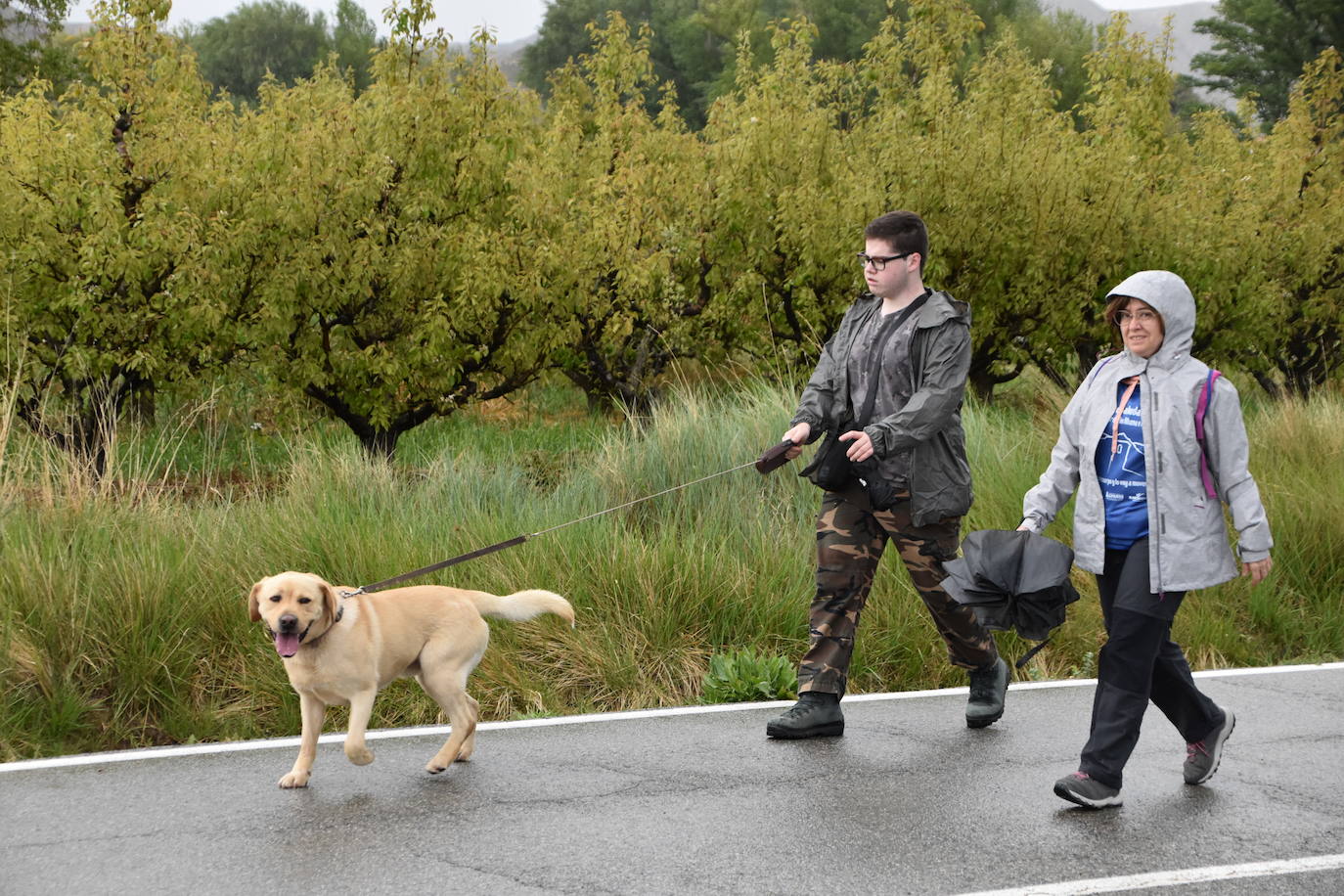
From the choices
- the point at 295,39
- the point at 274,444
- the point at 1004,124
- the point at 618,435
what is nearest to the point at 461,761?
the point at 618,435

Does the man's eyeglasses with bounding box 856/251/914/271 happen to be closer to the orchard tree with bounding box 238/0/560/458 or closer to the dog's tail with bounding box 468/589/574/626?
the dog's tail with bounding box 468/589/574/626

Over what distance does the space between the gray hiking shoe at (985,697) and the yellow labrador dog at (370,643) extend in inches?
74.6

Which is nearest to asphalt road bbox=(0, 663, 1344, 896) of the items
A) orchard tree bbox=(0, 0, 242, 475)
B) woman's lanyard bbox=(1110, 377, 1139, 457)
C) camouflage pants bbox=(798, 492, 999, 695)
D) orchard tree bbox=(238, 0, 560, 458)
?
camouflage pants bbox=(798, 492, 999, 695)

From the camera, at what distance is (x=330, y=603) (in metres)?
4.89

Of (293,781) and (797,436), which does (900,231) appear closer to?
(797,436)

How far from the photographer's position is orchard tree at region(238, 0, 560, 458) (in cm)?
1219

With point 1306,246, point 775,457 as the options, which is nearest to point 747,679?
point 775,457

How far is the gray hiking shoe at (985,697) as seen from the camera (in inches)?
236

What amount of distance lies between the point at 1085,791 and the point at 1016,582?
29.2 inches

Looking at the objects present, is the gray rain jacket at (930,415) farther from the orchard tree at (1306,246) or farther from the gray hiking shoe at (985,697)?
the orchard tree at (1306,246)

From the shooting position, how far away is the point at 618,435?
1004 cm

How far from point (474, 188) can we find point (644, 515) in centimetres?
553

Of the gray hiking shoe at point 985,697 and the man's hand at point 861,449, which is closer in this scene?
the man's hand at point 861,449

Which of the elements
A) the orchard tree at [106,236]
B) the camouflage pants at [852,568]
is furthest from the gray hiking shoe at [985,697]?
the orchard tree at [106,236]
